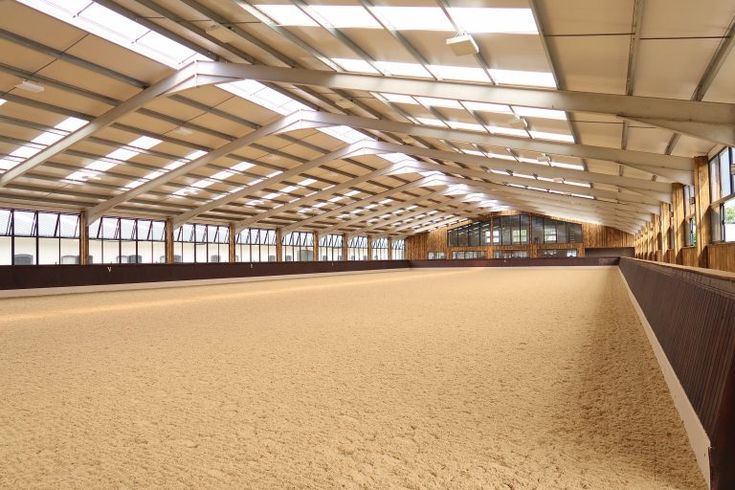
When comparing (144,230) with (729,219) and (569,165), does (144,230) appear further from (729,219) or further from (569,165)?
(729,219)

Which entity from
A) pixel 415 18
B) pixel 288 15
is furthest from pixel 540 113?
pixel 288 15

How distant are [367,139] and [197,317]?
19406 mm

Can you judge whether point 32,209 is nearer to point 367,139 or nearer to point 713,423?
point 367,139

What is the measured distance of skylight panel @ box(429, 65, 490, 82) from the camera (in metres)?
13.8

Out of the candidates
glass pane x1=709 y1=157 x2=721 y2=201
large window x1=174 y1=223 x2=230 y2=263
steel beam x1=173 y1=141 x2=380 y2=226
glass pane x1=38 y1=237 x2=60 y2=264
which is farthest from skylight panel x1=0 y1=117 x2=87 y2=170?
glass pane x1=709 y1=157 x2=721 y2=201

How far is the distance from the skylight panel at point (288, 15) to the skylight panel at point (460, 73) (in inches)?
143

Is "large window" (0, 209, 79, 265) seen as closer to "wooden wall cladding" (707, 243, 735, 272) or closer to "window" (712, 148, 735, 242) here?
"wooden wall cladding" (707, 243, 735, 272)

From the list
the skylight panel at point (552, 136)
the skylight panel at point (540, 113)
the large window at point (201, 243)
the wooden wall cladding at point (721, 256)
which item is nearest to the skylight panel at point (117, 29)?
the skylight panel at point (540, 113)

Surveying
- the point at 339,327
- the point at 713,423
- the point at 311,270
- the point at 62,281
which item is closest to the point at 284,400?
the point at 713,423

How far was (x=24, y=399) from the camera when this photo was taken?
484 centimetres

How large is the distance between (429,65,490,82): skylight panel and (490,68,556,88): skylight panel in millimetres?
354

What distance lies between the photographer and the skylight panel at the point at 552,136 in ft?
62.7

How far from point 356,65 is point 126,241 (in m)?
30.8

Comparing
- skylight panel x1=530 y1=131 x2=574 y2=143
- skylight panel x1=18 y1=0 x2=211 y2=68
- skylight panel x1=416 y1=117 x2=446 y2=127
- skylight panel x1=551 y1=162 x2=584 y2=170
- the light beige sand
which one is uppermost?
skylight panel x1=18 y1=0 x2=211 y2=68
